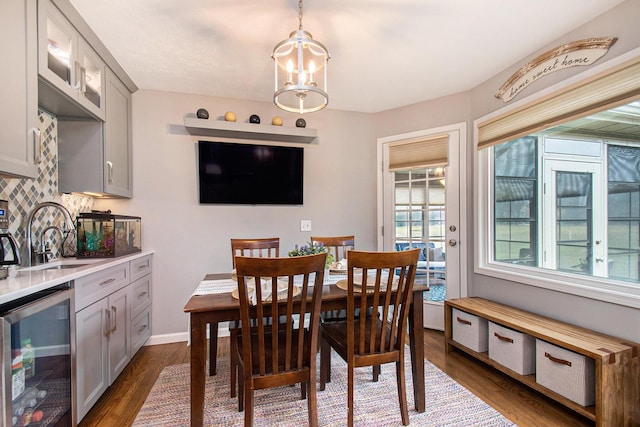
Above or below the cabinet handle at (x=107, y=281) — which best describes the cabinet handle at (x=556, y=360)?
below

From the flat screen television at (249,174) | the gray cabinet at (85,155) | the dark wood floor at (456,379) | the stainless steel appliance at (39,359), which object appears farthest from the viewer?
the flat screen television at (249,174)

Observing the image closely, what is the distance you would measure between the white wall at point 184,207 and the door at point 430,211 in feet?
2.45

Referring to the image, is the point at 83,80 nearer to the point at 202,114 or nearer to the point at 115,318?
the point at 202,114

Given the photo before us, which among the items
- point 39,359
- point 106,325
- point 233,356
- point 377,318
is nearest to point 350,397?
point 377,318

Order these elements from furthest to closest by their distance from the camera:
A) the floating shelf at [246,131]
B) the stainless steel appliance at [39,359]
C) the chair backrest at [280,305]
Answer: the floating shelf at [246,131]
the chair backrest at [280,305]
the stainless steel appliance at [39,359]

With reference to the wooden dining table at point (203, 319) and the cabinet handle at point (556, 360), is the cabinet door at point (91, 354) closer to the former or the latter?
the wooden dining table at point (203, 319)

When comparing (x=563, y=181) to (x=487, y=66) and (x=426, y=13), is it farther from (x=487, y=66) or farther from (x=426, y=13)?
(x=426, y=13)

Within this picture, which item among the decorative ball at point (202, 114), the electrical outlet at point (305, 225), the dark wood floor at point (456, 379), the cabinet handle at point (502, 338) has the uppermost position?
the decorative ball at point (202, 114)

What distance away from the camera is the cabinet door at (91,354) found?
1640mm

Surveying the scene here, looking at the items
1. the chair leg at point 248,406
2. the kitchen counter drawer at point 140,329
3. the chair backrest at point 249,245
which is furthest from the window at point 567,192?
the kitchen counter drawer at point 140,329

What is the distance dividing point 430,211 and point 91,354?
3.11 m

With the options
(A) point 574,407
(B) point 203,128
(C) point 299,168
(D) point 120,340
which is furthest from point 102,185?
(A) point 574,407

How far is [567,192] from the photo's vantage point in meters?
2.23

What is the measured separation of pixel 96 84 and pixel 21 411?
6.95 feet
